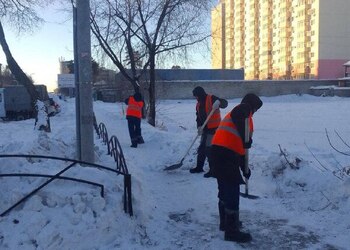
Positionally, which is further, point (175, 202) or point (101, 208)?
point (175, 202)

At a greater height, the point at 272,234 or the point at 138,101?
the point at 138,101

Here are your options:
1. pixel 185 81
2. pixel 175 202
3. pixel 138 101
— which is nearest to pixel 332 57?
pixel 185 81

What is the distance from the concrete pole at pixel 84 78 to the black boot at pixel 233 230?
115 inches

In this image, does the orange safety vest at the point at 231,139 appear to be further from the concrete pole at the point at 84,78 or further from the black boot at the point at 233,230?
the concrete pole at the point at 84,78

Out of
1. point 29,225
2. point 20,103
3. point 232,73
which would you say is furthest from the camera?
point 232,73

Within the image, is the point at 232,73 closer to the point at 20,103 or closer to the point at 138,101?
the point at 20,103

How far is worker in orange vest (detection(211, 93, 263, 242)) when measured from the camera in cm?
522

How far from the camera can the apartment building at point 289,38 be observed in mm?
88250

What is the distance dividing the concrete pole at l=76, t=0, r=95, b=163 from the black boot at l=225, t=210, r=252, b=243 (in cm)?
292

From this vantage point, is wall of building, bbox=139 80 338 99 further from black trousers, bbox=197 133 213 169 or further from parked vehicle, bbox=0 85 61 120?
black trousers, bbox=197 133 213 169

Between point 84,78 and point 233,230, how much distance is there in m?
3.46

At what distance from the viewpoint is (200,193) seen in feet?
24.8

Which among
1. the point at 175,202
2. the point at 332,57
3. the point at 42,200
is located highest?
the point at 332,57

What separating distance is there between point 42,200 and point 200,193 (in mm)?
3043
